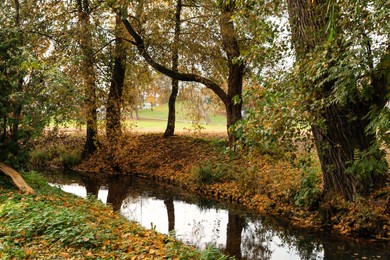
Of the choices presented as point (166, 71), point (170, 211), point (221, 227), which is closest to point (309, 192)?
point (221, 227)

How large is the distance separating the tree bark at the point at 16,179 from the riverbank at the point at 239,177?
178 inches

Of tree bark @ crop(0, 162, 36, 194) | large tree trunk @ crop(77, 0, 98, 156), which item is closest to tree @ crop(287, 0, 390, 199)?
tree bark @ crop(0, 162, 36, 194)

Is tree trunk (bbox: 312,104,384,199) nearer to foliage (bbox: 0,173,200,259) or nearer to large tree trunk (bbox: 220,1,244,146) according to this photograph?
foliage (bbox: 0,173,200,259)

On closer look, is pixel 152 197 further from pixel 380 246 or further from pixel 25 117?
pixel 380 246

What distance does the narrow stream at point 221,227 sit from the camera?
956 centimetres

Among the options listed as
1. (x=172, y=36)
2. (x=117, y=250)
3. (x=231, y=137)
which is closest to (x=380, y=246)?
(x=117, y=250)

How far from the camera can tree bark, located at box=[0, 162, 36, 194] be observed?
10755 millimetres

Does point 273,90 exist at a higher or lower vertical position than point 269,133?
higher

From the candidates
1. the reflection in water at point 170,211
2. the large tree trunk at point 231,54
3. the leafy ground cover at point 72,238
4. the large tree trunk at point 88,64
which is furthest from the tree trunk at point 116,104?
the leafy ground cover at point 72,238

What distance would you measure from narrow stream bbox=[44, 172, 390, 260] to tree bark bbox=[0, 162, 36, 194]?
10.00 feet

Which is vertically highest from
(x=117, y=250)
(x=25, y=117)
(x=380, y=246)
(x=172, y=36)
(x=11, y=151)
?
(x=172, y=36)

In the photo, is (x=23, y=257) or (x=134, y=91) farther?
(x=134, y=91)

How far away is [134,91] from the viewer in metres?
22.2

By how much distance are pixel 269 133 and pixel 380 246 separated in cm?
371
